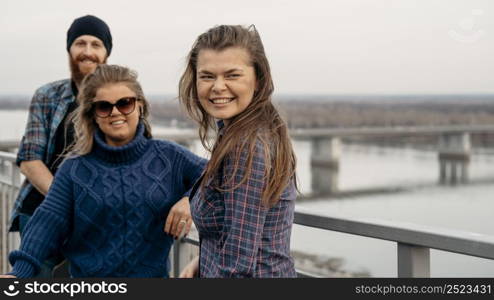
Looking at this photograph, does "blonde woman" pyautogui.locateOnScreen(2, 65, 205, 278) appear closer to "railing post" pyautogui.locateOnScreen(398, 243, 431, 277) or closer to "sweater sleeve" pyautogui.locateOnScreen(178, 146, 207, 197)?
"sweater sleeve" pyautogui.locateOnScreen(178, 146, 207, 197)

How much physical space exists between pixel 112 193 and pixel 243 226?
0.60 metres

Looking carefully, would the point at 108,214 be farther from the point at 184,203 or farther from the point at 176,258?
the point at 176,258

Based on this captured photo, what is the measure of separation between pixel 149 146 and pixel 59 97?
0.81 metres

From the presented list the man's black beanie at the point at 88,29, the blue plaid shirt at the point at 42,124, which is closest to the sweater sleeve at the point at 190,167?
the blue plaid shirt at the point at 42,124

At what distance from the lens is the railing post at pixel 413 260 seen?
1603 mm

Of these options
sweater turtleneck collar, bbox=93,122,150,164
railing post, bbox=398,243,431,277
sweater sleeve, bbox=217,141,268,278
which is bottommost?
railing post, bbox=398,243,431,277

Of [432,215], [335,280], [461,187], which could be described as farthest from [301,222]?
Answer: [461,187]

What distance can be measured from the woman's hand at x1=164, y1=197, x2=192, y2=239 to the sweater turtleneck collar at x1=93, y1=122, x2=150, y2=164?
20 centimetres

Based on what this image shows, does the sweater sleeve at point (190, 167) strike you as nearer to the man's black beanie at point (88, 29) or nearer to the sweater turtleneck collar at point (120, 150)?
the sweater turtleneck collar at point (120, 150)

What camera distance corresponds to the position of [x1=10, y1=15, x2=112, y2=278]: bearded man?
236 cm

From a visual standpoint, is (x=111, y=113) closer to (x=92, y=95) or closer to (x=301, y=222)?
(x=92, y=95)

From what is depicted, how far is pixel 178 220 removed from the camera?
173 cm

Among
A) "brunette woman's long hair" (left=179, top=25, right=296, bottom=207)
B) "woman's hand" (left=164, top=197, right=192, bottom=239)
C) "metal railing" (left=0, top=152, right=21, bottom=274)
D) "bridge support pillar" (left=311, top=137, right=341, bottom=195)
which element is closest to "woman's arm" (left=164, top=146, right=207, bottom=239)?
"woman's hand" (left=164, top=197, right=192, bottom=239)

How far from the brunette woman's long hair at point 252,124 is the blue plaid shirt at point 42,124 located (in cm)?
100
